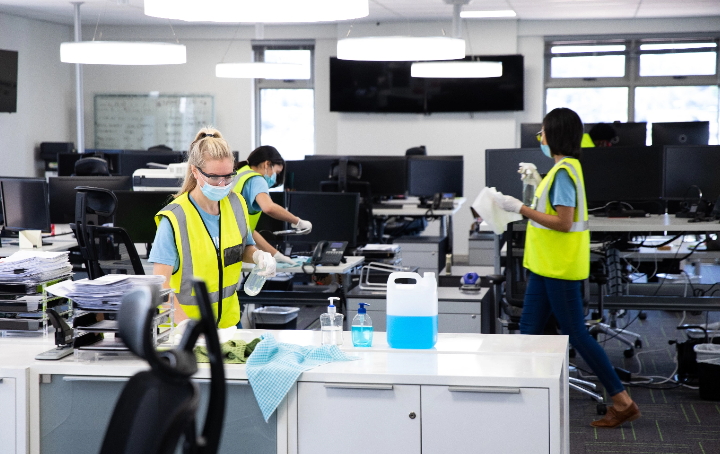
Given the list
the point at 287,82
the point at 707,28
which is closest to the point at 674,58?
A: the point at 707,28

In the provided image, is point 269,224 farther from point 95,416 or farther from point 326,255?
point 95,416

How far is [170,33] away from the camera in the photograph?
1028 cm

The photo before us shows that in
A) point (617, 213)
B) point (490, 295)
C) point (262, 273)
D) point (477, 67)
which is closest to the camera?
point (262, 273)

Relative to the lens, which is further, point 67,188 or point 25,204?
point 67,188

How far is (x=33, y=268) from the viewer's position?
8.27 feet

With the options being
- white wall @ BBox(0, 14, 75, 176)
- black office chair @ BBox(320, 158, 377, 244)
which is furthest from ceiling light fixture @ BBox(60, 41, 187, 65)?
white wall @ BBox(0, 14, 75, 176)

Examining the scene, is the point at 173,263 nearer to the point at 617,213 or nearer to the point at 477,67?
the point at 617,213

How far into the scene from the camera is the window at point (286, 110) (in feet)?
33.9

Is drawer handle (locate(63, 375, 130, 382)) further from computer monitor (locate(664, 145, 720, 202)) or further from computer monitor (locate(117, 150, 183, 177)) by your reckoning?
computer monitor (locate(117, 150, 183, 177))

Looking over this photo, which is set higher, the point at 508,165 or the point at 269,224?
the point at 508,165

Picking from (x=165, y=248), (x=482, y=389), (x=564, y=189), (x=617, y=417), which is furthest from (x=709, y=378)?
(x=165, y=248)

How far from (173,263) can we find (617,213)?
3.47 m

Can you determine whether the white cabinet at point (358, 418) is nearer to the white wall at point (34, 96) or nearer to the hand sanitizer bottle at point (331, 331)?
the hand sanitizer bottle at point (331, 331)

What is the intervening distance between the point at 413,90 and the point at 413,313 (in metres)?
7.55
